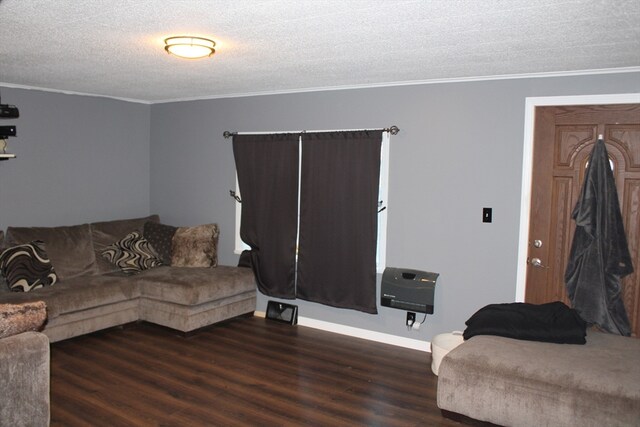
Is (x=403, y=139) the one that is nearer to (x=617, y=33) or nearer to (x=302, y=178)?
(x=302, y=178)

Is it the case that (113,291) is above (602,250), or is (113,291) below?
below

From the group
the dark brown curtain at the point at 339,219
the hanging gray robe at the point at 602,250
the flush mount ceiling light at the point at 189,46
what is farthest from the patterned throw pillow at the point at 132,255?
the hanging gray robe at the point at 602,250

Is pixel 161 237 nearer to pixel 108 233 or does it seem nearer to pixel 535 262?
pixel 108 233

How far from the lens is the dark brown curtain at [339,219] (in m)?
4.66

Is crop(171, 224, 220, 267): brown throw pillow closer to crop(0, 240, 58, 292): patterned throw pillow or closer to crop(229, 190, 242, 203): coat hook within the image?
crop(229, 190, 242, 203): coat hook

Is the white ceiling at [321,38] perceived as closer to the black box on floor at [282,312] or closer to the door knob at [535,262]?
the door knob at [535,262]

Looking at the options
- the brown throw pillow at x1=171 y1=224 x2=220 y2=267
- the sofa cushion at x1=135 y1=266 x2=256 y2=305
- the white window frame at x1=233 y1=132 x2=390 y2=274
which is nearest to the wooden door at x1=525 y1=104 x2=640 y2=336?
the white window frame at x1=233 y1=132 x2=390 y2=274

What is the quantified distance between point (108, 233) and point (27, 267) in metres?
1.04

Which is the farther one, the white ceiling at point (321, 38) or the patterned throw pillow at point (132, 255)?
the patterned throw pillow at point (132, 255)

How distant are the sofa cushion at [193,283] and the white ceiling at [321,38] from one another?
182cm

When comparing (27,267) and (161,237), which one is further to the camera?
(161,237)

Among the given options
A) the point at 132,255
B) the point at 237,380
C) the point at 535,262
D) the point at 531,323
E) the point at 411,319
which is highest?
the point at 535,262

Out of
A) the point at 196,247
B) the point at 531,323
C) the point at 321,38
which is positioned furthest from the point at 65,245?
the point at 531,323

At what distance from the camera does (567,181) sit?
3965 mm
